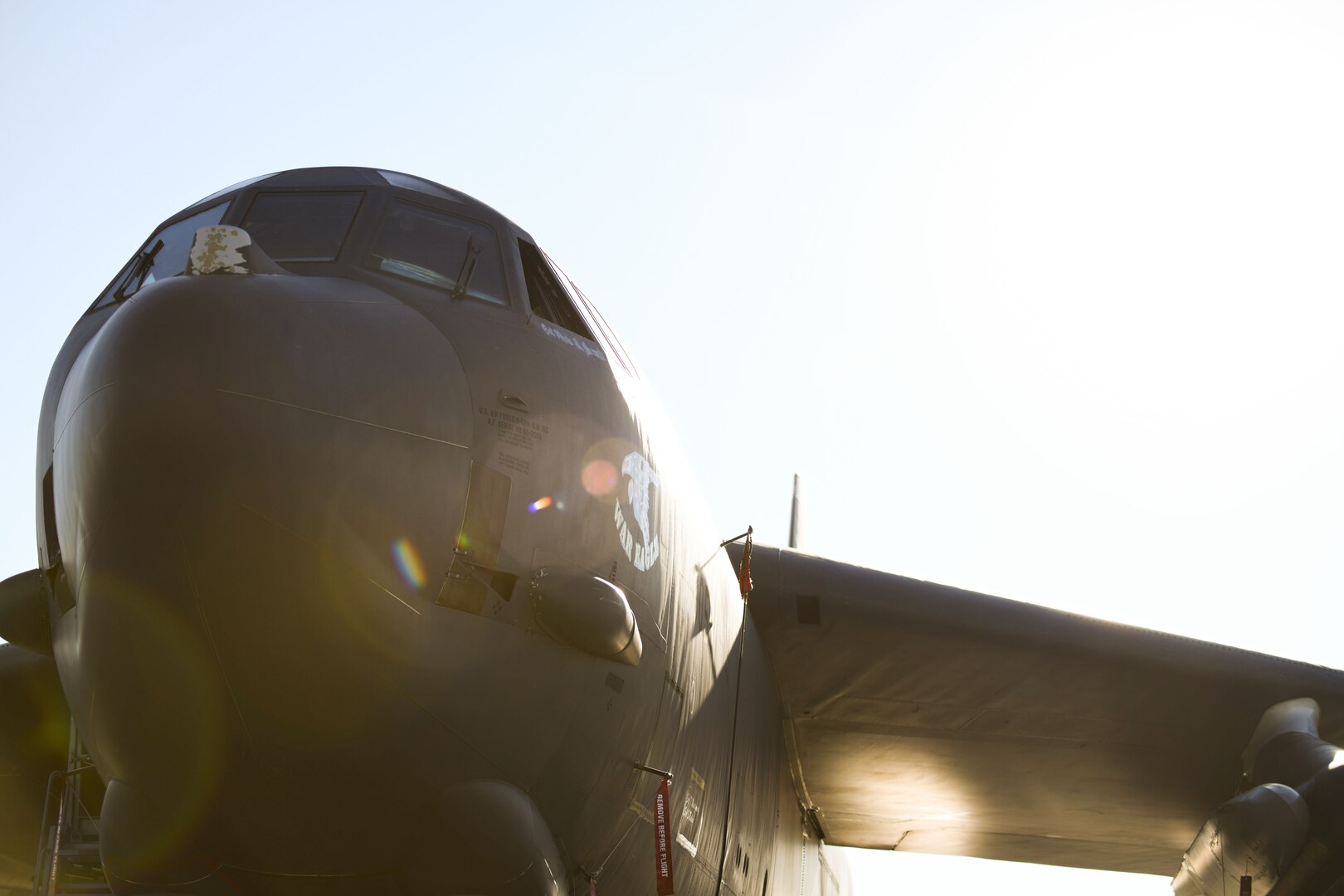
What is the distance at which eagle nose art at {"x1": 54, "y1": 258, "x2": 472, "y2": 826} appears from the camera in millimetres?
3562

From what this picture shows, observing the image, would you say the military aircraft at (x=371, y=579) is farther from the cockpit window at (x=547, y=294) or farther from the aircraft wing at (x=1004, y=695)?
the aircraft wing at (x=1004, y=695)

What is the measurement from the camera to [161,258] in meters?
5.30

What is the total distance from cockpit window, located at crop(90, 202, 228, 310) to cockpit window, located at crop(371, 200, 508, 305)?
910 mm

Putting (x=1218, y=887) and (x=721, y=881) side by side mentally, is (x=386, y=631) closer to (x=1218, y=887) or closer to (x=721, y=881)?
(x=721, y=881)

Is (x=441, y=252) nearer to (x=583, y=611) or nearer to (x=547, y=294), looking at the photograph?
(x=547, y=294)

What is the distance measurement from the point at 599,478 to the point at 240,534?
149cm

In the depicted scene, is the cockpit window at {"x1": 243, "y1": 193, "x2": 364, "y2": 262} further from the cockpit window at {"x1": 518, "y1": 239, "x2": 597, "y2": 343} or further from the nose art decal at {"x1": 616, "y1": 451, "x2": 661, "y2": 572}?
the nose art decal at {"x1": 616, "y1": 451, "x2": 661, "y2": 572}

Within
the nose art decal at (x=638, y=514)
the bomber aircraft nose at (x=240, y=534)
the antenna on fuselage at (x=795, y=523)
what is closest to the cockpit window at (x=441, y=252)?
the bomber aircraft nose at (x=240, y=534)

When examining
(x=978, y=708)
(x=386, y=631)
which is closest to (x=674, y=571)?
(x=386, y=631)

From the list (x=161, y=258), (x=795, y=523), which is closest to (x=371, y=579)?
(x=161, y=258)

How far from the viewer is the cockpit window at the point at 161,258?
517 cm

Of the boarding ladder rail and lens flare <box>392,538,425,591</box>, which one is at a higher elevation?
lens flare <box>392,538,425,591</box>

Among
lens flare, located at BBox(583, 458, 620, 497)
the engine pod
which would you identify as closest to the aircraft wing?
lens flare, located at BBox(583, 458, 620, 497)

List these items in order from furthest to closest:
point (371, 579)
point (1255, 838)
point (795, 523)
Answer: point (795, 523) → point (1255, 838) → point (371, 579)
